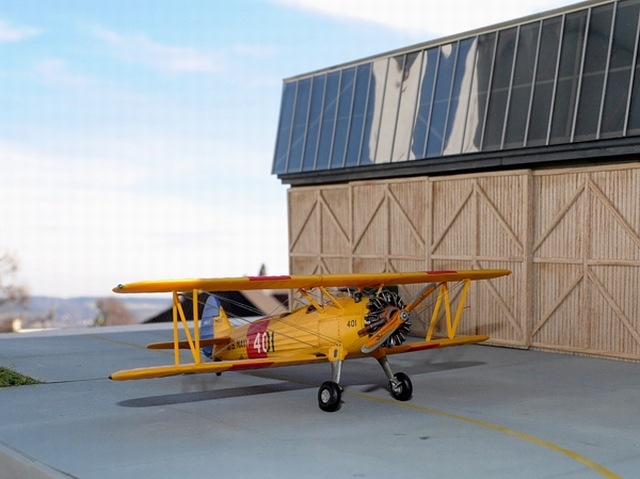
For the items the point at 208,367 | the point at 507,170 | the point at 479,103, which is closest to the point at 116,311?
the point at 479,103

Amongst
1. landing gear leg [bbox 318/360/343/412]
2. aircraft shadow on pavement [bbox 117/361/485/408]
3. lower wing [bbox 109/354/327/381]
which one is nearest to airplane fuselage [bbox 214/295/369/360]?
lower wing [bbox 109/354/327/381]

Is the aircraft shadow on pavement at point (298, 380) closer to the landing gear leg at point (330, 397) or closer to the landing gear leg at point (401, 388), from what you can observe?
the landing gear leg at point (401, 388)

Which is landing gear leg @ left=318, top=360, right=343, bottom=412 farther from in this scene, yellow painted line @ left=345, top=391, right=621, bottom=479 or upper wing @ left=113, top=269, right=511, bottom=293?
upper wing @ left=113, top=269, right=511, bottom=293

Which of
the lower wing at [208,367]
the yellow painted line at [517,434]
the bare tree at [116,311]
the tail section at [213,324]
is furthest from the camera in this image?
the bare tree at [116,311]

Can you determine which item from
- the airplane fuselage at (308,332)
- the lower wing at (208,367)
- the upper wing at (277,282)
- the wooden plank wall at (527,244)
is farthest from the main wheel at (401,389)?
the wooden plank wall at (527,244)

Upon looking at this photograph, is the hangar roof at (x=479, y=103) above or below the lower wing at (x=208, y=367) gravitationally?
above

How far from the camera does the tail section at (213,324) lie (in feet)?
61.4

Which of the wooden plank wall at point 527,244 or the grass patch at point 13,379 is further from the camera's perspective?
the wooden plank wall at point 527,244

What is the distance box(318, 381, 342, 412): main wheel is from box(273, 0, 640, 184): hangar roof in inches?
399

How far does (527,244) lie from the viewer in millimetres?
23016

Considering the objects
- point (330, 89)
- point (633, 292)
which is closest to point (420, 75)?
point (330, 89)

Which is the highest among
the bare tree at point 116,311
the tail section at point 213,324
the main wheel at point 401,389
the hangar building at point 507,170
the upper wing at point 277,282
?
the hangar building at point 507,170

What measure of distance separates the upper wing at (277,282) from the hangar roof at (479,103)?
6.60m

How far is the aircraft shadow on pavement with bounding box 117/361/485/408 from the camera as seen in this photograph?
16380 mm
